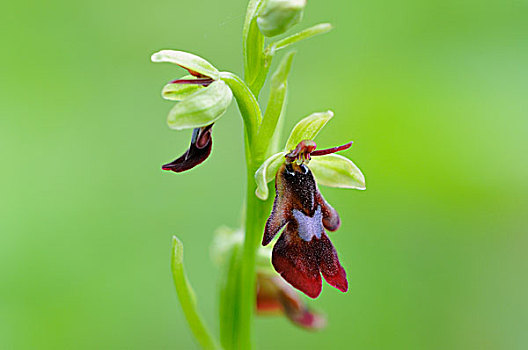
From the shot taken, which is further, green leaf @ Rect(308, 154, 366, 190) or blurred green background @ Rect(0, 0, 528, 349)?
blurred green background @ Rect(0, 0, 528, 349)

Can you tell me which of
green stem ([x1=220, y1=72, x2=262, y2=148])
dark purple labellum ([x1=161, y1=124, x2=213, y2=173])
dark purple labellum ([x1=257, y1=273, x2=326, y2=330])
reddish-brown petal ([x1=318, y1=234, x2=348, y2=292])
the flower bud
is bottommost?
dark purple labellum ([x1=257, y1=273, x2=326, y2=330])

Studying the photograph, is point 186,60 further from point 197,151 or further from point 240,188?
point 240,188

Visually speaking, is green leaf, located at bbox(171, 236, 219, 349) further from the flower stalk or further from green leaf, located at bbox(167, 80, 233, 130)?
green leaf, located at bbox(167, 80, 233, 130)

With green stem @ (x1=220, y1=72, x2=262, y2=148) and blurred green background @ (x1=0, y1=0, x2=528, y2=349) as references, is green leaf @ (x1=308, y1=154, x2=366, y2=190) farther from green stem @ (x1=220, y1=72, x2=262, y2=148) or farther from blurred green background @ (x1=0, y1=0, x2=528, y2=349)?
blurred green background @ (x1=0, y1=0, x2=528, y2=349)

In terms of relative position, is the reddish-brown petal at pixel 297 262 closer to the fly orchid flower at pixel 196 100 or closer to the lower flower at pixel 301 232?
the lower flower at pixel 301 232

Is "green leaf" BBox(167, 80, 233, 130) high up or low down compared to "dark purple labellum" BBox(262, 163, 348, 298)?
up

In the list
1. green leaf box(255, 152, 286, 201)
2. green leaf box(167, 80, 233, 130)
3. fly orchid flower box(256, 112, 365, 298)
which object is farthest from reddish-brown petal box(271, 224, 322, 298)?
green leaf box(167, 80, 233, 130)

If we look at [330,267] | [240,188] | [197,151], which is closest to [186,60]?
[197,151]

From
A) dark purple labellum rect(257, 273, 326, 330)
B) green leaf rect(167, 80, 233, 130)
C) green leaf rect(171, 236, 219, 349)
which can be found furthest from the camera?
dark purple labellum rect(257, 273, 326, 330)

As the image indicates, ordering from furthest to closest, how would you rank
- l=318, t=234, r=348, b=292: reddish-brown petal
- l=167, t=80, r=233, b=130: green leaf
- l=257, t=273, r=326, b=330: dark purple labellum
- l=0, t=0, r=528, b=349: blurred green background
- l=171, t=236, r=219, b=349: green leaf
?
l=0, t=0, r=528, b=349: blurred green background
l=257, t=273, r=326, b=330: dark purple labellum
l=171, t=236, r=219, b=349: green leaf
l=318, t=234, r=348, b=292: reddish-brown petal
l=167, t=80, r=233, b=130: green leaf
